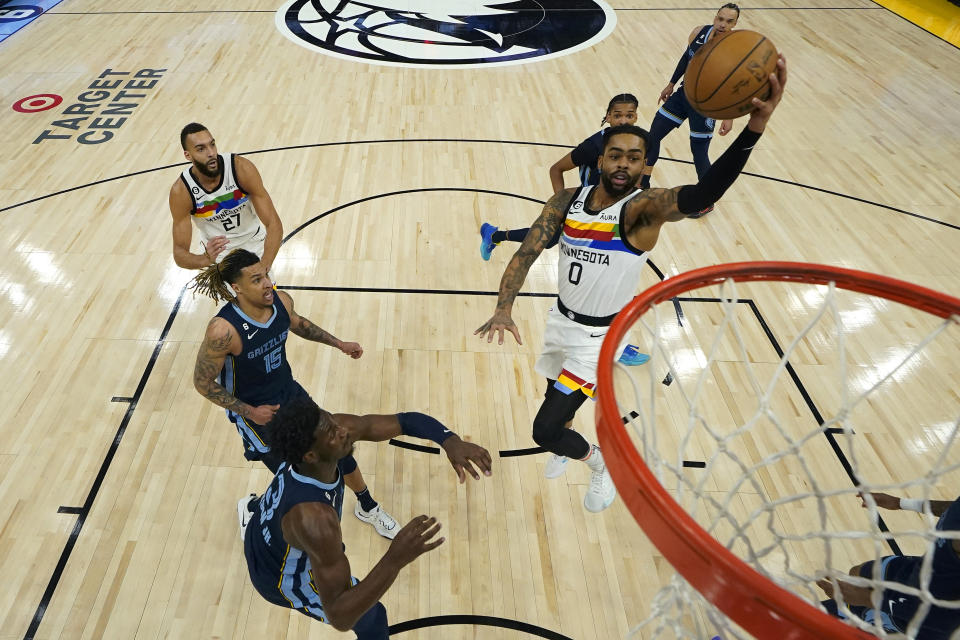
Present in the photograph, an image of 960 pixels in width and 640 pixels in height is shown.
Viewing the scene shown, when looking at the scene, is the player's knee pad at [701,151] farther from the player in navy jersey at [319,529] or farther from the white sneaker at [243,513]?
the white sneaker at [243,513]

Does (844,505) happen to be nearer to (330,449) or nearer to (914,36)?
(330,449)

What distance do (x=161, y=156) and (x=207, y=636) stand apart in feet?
17.6

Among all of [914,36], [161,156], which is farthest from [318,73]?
[914,36]

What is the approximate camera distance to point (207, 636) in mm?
2920

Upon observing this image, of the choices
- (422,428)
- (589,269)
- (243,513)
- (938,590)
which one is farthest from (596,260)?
(243,513)

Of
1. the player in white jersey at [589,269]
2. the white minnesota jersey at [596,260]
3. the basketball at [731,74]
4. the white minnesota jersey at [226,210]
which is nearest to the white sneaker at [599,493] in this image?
the player in white jersey at [589,269]

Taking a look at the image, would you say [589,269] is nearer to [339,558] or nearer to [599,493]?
[599,493]

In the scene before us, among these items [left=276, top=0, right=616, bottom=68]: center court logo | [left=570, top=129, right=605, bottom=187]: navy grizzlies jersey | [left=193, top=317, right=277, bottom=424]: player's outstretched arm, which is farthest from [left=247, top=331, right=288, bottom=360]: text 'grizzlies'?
[left=276, top=0, right=616, bottom=68]: center court logo

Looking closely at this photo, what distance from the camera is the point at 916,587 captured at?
2.31m

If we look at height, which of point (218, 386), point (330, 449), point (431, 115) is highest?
point (330, 449)

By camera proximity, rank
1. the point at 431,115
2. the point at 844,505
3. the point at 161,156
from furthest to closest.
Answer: the point at 431,115
the point at 161,156
the point at 844,505

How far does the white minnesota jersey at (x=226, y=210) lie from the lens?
12.8 feet

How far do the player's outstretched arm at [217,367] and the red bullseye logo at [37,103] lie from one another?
21.8 feet

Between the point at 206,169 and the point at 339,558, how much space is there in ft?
8.85
